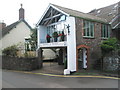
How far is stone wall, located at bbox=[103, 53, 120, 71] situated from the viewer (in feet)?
39.5

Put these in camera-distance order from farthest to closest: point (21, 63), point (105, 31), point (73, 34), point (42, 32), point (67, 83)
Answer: point (42, 32) → point (105, 31) → point (21, 63) → point (73, 34) → point (67, 83)

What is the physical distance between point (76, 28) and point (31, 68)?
6802 millimetres

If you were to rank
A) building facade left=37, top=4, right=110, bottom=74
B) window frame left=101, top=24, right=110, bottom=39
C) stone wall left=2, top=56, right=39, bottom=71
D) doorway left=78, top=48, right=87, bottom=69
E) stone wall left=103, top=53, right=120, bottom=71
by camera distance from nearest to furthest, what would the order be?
1. stone wall left=103, top=53, right=120, bottom=71
2. building facade left=37, top=4, right=110, bottom=74
3. doorway left=78, top=48, right=87, bottom=69
4. stone wall left=2, top=56, right=39, bottom=71
5. window frame left=101, top=24, right=110, bottom=39

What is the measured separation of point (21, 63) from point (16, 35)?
1088 centimetres

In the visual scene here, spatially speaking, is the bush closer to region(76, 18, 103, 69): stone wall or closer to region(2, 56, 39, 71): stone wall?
region(2, 56, 39, 71): stone wall

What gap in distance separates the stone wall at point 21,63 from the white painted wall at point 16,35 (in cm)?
696

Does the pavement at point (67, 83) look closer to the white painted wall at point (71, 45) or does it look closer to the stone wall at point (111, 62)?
the white painted wall at point (71, 45)

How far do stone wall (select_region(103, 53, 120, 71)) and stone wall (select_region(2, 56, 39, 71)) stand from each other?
302 inches

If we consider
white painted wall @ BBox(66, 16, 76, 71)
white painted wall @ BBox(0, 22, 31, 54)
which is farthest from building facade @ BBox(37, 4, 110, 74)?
white painted wall @ BBox(0, 22, 31, 54)

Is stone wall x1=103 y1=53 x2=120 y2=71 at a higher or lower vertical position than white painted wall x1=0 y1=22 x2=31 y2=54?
lower

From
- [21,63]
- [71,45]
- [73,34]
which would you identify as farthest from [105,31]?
[21,63]

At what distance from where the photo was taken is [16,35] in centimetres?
2505

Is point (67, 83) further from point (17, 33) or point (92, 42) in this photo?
point (17, 33)

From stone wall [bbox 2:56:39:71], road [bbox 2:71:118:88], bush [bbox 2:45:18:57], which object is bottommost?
road [bbox 2:71:118:88]
